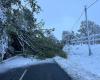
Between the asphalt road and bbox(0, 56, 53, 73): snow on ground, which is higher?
bbox(0, 56, 53, 73): snow on ground

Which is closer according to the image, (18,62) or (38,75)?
(38,75)

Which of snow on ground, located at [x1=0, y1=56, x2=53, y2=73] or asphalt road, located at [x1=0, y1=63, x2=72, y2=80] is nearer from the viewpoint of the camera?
asphalt road, located at [x1=0, y1=63, x2=72, y2=80]

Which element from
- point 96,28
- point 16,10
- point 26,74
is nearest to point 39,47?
point 16,10

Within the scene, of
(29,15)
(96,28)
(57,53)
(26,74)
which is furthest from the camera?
(96,28)

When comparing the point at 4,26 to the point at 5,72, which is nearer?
the point at 4,26

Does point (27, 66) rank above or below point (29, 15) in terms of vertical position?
below

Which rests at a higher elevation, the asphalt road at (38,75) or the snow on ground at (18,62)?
the snow on ground at (18,62)

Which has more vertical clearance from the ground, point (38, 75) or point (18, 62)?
Answer: point (18, 62)

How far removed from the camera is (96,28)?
5378cm

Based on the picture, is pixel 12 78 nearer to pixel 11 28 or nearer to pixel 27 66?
pixel 11 28

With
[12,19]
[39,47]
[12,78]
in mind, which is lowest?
[12,78]

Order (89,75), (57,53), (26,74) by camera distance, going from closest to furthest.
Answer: (89,75) < (26,74) < (57,53)

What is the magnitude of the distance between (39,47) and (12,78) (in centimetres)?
460

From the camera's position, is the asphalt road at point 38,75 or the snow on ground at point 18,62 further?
the snow on ground at point 18,62
